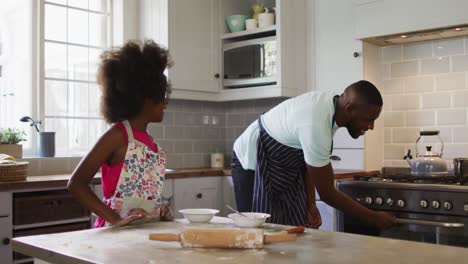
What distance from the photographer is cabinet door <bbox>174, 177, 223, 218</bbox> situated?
3.38 meters

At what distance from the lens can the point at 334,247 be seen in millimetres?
1309

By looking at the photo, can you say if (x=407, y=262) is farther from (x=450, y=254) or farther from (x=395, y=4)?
(x=395, y=4)

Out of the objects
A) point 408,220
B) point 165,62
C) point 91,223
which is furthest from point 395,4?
point 91,223

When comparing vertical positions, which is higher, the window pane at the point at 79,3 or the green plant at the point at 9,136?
the window pane at the point at 79,3

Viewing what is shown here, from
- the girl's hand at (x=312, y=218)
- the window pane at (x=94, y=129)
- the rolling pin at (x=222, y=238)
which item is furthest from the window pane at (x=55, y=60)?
the rolling pin at (x=222, y=238)

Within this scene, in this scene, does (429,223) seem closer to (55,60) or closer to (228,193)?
(228,193)

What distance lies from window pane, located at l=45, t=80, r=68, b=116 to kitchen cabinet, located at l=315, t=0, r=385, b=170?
66.5 inches

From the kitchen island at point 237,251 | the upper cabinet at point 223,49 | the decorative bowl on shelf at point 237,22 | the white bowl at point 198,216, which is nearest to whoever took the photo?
the kitchen island at point 237,251

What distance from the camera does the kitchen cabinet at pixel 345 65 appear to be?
3.38 meters

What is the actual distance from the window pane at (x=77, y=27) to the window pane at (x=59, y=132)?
56 cm

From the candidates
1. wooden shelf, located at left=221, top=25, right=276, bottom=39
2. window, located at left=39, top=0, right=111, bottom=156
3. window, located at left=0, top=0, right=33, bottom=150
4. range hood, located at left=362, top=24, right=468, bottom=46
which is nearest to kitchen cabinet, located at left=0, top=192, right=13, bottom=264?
window, located at left=0, top=0, right=33, bottom=150

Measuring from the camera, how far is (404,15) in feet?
10.0

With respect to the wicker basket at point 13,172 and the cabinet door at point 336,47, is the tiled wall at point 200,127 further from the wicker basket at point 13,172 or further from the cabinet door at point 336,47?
the wicker basket at point 13,172

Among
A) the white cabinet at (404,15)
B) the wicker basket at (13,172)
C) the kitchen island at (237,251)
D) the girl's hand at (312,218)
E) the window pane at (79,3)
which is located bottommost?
the girl's hand at (312,218)
